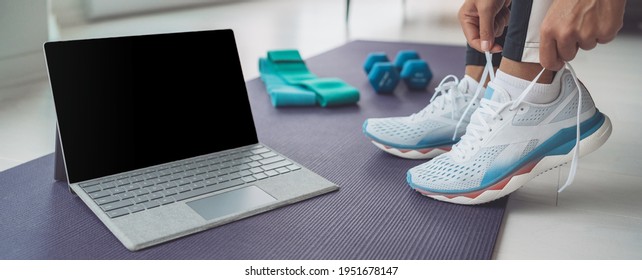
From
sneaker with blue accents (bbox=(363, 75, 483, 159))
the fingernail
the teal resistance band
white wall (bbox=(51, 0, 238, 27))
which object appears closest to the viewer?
the fingernail

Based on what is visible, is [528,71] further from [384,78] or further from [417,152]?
[384,78]

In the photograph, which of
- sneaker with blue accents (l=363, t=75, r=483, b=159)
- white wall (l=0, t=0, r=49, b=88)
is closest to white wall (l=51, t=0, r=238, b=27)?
white wall (l=0, t=0, r=49, b=88)

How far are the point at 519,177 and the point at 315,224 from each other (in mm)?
366

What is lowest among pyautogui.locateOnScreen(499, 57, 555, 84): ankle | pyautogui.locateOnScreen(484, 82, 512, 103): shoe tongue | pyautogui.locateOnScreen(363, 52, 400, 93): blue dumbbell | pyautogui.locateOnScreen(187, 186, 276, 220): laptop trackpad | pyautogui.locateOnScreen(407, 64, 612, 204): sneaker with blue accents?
pyautogui.locateOnScreen(363, 52, 400, 93): blue dumbbell

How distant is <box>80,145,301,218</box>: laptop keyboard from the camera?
98cm

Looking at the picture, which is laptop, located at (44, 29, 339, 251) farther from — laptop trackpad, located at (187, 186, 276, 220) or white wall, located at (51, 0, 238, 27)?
white wall, located at (51, 0, 238, 27)

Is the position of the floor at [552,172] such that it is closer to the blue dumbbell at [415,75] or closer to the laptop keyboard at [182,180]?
the laptop keyboard at [182,180]

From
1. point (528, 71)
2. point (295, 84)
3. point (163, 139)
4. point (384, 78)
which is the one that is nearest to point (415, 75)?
point (384, 78)

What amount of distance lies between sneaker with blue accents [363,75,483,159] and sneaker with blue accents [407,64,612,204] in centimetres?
20

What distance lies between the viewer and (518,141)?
3.31 feet

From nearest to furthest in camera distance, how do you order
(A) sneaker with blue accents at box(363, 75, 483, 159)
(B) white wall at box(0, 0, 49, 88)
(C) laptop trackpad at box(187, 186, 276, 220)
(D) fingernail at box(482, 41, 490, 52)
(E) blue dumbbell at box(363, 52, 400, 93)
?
(C) laptop trackpad at box(187, 186, 276, 220) → (D) fingernail at box(482, 41, 490, 52) → (A) sneaker with blue accents at box(363, 75, 483, 159) → (E) blue dumbbell at box(363, 52, 400, 93) → (B) white wall at box(0, 0, 49, 88)

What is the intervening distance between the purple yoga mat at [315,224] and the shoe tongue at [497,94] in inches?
7.3

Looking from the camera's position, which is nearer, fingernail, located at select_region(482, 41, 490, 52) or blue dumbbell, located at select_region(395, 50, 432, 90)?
fingernail, located at select_region(482, 41, 490, 52)

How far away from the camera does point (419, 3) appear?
5.66m
